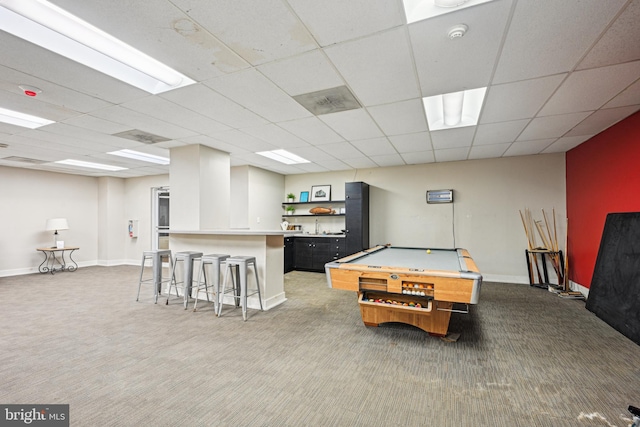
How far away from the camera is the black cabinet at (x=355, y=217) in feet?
20.4

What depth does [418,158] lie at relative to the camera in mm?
5742

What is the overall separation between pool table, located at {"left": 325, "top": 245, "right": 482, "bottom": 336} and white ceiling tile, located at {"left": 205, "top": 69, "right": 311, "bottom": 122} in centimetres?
181

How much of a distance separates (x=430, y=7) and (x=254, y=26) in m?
1.12

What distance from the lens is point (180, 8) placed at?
1.69 m

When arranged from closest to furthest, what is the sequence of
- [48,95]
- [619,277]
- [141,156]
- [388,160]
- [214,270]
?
[48,95]
[619,277]
[214,270]
[141,156]
[388,160]

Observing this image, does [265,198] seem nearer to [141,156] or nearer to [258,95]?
[141,156]

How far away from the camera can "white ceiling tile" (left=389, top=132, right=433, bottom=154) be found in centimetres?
430

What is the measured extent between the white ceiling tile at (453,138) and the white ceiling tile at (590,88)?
3.04 feet

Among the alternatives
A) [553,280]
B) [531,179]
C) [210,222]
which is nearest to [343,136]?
[210,222]

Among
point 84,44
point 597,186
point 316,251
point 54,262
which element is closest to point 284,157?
point 316,251

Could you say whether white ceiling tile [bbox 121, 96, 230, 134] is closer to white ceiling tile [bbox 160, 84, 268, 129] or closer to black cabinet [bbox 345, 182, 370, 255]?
white ceiling tile [bbox 160, 84, 268, 129]

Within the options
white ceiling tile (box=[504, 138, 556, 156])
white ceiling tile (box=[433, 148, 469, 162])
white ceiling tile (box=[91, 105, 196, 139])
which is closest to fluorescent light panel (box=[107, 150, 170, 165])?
white ceiling tile (box=[91, 105, 196, 139])

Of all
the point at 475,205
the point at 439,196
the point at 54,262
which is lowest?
the point at 54,262

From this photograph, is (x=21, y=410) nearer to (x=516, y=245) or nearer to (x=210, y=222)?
(x=210, y=222)
